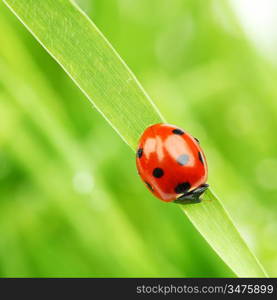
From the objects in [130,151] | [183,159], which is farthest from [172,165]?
[130,151]

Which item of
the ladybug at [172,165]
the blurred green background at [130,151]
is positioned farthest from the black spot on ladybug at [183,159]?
the blurred green background at [130,151]

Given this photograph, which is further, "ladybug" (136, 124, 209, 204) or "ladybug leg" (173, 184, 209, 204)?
"ladybug" (136, 124, 209, 204)

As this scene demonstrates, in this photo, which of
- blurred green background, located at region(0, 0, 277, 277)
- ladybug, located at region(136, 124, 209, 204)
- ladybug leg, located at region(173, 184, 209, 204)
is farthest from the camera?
blurred green background, located at region(0, 0, 277, 277)

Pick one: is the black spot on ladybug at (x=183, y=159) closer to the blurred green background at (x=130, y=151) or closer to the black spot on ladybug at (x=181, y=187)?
the black spot on ladybug at (x=181, y=187)

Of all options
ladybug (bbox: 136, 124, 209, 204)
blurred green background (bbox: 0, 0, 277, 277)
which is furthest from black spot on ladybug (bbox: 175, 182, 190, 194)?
blurred green background (bbox: 0, 0, 277, 277)

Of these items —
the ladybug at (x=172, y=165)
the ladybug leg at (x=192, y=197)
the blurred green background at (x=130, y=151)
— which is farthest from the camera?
the blurred green background at (x=130, y=151)

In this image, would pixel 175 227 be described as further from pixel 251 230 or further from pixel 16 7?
pixel 16 7

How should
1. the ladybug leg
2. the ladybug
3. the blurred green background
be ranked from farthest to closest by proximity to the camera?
the blurred green background, the ladybug, the ladybug leg

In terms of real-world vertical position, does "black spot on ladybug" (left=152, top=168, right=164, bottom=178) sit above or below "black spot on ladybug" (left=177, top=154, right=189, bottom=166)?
above

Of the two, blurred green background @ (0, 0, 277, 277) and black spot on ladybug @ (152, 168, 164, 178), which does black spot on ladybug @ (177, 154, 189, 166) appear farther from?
blurred green background @ (0, 0, 277, 277)
